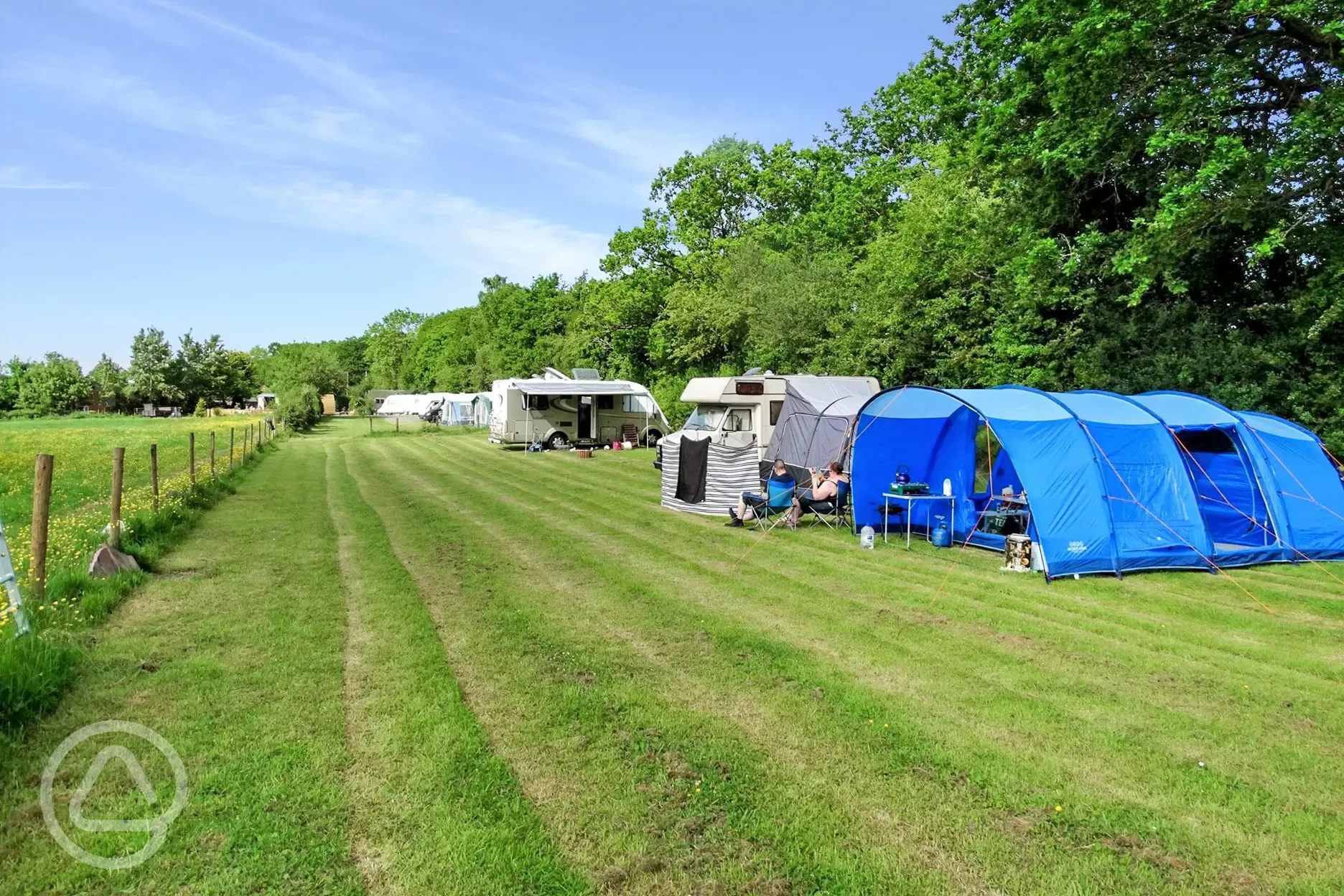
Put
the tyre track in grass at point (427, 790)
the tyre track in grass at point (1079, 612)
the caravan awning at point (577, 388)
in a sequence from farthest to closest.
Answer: the caravan awning at point (577, 388) → the tyre track in grass at point (1079, 612) → the tyre track in grass at point (427, 790)

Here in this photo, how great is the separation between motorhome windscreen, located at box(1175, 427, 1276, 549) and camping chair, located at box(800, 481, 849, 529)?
419 cm

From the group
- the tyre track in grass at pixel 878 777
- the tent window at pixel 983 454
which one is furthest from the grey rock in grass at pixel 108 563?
the tent window at pixel 983 454

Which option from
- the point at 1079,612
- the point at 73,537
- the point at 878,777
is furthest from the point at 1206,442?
the point at 73,537

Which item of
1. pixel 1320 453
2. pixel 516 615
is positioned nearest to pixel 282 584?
pixel 516 615

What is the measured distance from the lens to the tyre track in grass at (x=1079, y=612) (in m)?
5.40

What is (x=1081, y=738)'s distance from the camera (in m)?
4.19

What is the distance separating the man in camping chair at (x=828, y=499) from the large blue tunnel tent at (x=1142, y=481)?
1.31ft

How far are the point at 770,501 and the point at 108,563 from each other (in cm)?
781

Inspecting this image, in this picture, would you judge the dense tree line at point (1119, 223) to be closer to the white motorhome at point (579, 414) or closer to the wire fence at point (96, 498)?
the white motorhome at point (579, 414)

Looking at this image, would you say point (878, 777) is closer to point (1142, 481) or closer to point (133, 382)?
point (1142, 481)

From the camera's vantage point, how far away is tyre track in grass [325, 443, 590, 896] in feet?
9.71

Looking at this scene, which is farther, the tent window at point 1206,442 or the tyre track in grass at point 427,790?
the tent window at point 1206,442

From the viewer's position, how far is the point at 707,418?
17438 millimetres

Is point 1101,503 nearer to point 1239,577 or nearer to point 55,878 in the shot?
point 1239,577
